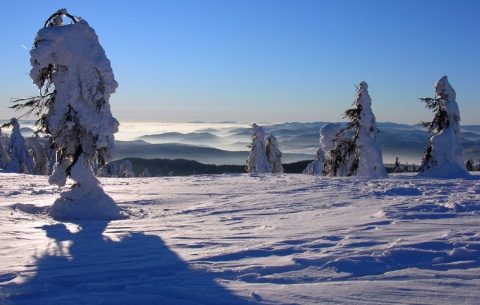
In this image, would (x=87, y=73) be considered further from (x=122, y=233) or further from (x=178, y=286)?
(x=178, y=286)

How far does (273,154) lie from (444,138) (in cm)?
2762

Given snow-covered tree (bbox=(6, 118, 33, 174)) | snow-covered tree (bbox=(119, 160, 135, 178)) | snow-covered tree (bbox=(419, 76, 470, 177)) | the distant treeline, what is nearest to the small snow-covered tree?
snow-covered tree (bbox=(419, 76, 470, 177))

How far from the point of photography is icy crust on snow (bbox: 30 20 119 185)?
43.2 feet

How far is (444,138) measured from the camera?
81.4ft

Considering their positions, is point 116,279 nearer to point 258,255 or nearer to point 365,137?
point 258,255

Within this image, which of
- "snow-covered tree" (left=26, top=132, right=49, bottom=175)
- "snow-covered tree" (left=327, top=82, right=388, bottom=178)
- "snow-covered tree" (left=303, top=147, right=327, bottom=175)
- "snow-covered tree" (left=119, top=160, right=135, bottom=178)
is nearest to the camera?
"snow-covered tree" (left=327, top=82, right=388, bottom=178)

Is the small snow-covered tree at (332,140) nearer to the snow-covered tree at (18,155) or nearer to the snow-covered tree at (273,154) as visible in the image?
the snow-covered tree at (273,154)

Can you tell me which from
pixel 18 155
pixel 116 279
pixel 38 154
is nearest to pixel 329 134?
pixel 116 279

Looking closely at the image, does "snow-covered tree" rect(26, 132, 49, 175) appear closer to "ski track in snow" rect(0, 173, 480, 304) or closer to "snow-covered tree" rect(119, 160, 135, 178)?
"snow-covered tree" rect(119, 160, 135, 178)

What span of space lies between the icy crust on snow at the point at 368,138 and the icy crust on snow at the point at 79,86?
17077mm

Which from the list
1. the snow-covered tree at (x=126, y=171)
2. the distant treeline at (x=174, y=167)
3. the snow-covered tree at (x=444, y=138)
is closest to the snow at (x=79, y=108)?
the snow-covered tree at (x=444, y=138)

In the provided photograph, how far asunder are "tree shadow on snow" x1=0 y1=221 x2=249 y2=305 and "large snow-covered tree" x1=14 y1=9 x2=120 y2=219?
17.5 feet

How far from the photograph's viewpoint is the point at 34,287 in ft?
18.2

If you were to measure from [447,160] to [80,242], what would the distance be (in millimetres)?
22687
